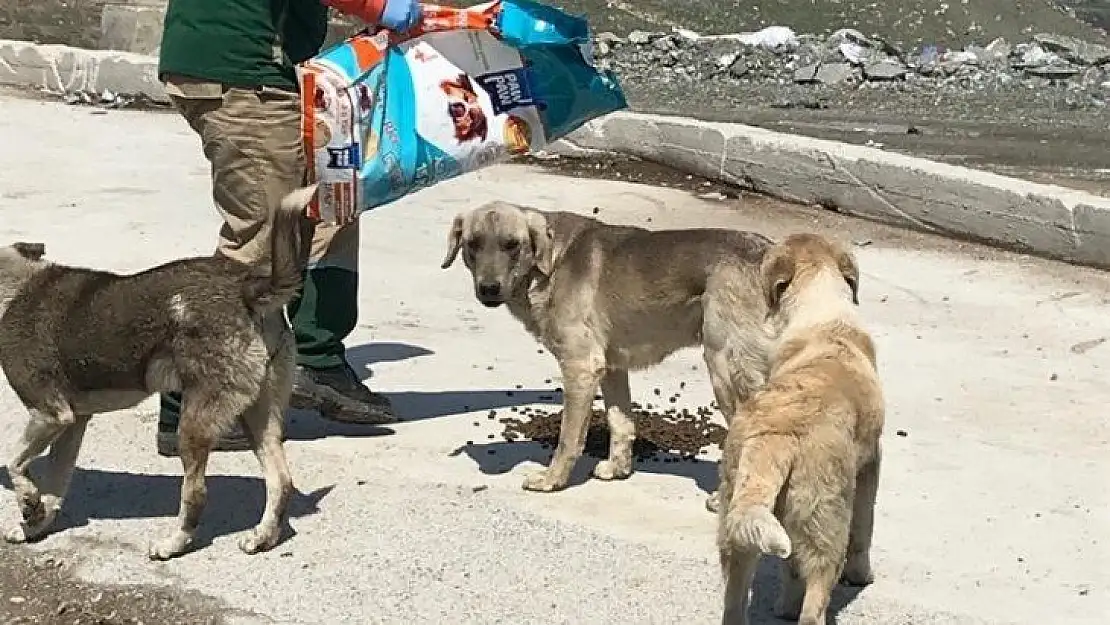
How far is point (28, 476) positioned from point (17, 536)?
0.22 metres

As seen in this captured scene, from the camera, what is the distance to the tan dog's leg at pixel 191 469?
17.7 feet

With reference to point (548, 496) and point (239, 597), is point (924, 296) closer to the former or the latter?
point (548, 496)

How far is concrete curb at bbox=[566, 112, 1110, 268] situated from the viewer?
1008 cm

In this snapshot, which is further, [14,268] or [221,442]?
[221,442]

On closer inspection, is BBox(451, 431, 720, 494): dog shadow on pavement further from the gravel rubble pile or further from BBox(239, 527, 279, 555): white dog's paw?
the gravel rubble pile

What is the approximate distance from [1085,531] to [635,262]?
6.47ft

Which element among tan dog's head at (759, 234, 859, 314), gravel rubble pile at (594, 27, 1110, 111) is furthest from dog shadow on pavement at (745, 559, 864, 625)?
gravel rubble pile at (594, 27, 1110, 111)

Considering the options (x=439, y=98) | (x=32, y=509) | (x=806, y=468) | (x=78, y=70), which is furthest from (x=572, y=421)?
(x=78, y=70)

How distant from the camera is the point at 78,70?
1630 cm

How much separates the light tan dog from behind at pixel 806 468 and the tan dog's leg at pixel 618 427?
4.28 feet

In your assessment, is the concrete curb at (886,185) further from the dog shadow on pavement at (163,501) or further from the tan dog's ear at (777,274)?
the dog shadow on pavement at (163,501)

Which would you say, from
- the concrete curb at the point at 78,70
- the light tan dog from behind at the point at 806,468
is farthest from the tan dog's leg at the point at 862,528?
the concrete curb at the point at 78,70

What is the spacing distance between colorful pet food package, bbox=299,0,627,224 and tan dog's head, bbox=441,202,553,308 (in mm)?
364

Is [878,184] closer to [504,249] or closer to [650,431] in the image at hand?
[650,431]
